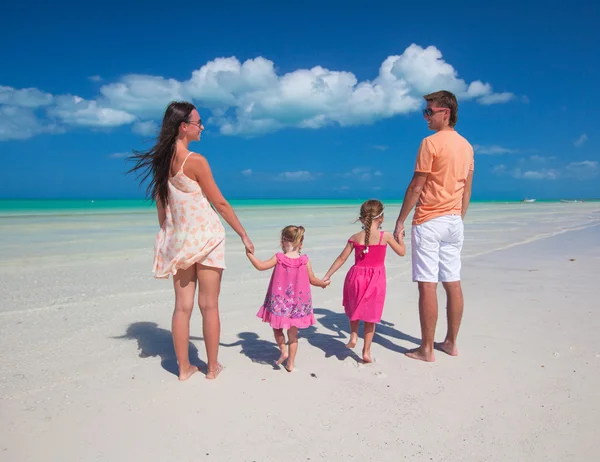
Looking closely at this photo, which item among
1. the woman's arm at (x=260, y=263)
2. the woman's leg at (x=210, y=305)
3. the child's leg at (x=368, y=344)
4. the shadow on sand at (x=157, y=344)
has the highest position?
the woman's arm at (x=260, y=263)

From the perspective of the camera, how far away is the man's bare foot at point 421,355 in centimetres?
387

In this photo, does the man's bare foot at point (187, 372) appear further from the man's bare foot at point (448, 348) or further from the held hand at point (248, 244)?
the man's bare foot at point (448, 348)

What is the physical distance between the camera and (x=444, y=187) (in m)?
3.82

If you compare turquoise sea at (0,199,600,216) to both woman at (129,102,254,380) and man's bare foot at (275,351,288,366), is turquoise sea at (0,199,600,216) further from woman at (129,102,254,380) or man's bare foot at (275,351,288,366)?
man's bare foot at (275,351,288,366)

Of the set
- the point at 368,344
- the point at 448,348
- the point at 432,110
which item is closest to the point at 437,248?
the point at 448,348

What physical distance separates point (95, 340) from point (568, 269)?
293 inches

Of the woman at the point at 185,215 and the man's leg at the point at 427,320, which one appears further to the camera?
the man's leg at the point at 427,320

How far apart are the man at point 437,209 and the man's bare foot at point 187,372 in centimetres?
189

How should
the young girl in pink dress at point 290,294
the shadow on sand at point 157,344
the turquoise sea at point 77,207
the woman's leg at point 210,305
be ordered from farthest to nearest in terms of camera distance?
the turquoise sea at point 77,207 → the shadow on sand at point 157,344 → the young girl in pink dress at point 290,294 → the woman's leg at point 210,305

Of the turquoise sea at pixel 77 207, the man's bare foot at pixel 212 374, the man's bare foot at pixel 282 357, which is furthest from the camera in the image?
the turquoise sea at pixel 77 207

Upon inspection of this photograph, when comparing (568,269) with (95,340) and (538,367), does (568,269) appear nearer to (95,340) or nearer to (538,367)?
(538,367)

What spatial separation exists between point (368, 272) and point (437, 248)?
25.2 inches

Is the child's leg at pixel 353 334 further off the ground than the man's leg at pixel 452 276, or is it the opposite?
the man's leg at pixel 452 276

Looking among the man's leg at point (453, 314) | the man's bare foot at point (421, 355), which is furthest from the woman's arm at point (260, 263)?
the man's leg at point (453, 314)
